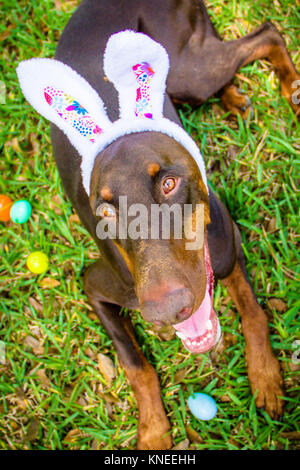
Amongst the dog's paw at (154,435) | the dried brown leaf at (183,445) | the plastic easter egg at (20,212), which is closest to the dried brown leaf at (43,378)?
the dog's paw at (154,435)

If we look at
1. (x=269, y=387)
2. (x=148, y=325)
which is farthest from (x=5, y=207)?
(x=269, y=387)

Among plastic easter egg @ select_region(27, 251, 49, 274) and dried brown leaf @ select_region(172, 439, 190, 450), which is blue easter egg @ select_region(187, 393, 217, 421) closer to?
dried brown leaf @ select_region(172, 439, 190, 450)

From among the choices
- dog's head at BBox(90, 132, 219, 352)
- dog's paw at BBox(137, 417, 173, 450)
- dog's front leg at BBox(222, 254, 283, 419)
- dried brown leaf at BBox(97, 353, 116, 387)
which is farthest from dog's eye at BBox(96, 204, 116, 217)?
dog's paw at BBox(137, 417, 173, 450)

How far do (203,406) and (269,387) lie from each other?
45 centimetres

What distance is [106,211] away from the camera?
2.24 metres

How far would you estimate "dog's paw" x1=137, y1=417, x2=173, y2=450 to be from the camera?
2969mm

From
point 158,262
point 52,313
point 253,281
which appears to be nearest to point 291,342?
point 253,281

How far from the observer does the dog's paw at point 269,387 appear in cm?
288

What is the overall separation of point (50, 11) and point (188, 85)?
5.19 ft

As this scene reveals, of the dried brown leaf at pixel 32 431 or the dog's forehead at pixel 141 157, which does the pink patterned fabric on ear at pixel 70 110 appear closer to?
the dog's forehead at pixel 141 157

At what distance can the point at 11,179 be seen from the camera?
12.6 ft

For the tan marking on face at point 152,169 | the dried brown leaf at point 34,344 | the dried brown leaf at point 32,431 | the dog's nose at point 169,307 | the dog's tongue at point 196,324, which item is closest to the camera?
the dog's nose at point 169,307

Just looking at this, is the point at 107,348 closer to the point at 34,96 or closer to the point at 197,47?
the point at 34,96
